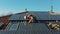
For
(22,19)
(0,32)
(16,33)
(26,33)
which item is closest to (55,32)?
(26,33)

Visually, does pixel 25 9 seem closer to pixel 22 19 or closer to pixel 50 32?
pixel 22 19

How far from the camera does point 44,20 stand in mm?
15094

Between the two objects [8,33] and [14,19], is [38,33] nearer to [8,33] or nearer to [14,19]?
[8,33]

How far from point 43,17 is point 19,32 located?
9660 millimetres

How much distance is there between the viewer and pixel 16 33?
634cm

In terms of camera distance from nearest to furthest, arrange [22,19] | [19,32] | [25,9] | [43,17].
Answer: [19,32]
[22,19]
[43,17]
[25,9]

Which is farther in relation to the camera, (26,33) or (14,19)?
(14,19)

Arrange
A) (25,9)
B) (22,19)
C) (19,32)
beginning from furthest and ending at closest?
(25,9) < (22,19) < (19,32)

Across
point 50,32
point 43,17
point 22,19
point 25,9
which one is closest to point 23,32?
point 50,32

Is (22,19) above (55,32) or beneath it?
beneath

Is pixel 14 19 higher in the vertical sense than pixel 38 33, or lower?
lower

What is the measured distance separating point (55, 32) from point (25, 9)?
14274 mm

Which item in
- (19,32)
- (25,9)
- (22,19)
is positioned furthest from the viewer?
(25,9)

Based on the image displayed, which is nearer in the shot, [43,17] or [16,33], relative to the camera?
[16,33]
